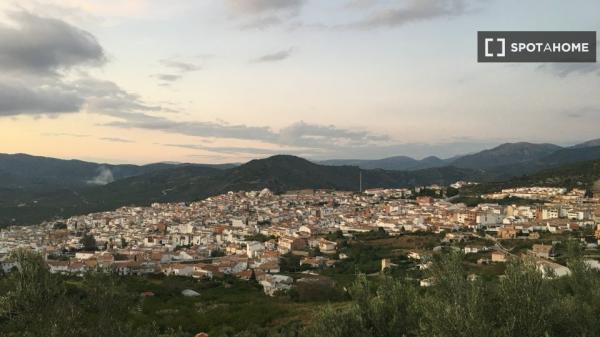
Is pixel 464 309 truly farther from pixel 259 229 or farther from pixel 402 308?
pixel 259 229

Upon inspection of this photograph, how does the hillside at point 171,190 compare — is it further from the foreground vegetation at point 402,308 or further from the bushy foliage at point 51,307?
the foreground vegetation at point 402,308

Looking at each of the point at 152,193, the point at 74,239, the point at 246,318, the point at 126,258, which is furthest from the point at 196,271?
the point at 152,193

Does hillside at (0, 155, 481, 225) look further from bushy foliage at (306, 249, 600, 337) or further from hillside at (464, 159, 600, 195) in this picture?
bushy foliage at (306, 249, 600, 337)

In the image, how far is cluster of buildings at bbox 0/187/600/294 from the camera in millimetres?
59219

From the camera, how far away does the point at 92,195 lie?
184875 millimetres

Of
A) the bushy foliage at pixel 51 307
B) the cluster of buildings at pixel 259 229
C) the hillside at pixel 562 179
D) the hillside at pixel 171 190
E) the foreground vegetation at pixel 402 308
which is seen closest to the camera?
the foreground vegetation at pixel 402 308

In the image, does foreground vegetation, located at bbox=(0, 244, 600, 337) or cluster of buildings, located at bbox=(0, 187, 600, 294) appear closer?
foreground vegetation, located at bbox=(0, 244, 600, 337)

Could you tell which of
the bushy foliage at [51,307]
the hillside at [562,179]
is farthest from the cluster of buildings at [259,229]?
the bushy foliage at [51,307]

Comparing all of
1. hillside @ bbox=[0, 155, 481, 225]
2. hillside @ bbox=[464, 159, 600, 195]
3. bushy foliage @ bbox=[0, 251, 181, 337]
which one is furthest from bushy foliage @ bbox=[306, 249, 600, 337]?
hillside @ bbox=[0, 155, 481, 225]

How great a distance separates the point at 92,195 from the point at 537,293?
194299 mm

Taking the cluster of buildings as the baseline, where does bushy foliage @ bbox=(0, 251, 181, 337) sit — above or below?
above

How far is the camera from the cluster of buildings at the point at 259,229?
194 ft

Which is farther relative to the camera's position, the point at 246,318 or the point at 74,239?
the point at 74,239

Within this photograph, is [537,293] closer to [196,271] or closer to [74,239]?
[196,271]
